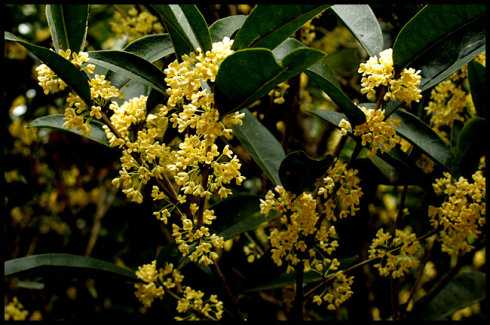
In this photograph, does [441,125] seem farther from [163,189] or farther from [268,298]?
[163,189]

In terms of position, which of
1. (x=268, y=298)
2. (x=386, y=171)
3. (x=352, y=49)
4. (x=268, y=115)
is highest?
(x=352, y=49)

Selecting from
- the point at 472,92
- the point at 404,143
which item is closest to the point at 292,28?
the point at 472,92

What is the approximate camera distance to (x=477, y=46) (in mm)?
999

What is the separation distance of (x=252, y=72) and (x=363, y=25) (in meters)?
0.34

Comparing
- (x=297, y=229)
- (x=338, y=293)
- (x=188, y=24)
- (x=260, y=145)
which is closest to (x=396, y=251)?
(x=338, y=293)

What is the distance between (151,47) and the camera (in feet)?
3.81

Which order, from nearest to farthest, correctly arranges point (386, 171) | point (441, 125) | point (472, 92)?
point (472, 92), point (386, 171), point (441, 125)

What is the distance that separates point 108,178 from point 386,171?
1179 millimetres

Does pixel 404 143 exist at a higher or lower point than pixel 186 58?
lower

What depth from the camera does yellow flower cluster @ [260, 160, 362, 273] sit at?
1.02 meters

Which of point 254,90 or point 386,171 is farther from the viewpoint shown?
point 386,171

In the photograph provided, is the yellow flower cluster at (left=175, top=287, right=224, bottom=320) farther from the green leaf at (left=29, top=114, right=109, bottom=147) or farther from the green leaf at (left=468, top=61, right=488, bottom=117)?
the green leaf at (left=468, top=61, right=488, bottom=117)

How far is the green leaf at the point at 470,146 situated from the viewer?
1.16m

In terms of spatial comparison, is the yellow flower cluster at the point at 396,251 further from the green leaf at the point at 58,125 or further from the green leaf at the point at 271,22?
the green leaf at the point at 58,125
